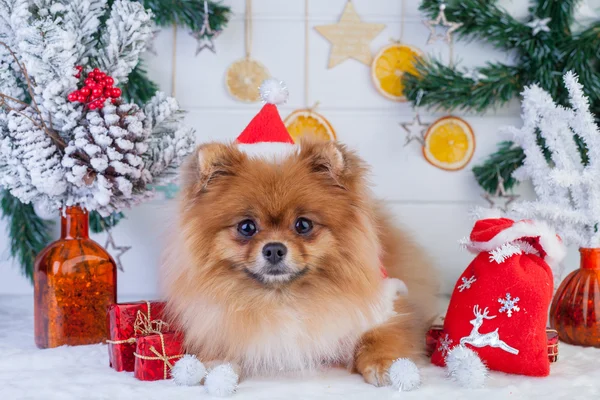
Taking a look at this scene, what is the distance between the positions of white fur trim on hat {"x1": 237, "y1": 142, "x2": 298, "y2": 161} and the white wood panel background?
29.1 inches

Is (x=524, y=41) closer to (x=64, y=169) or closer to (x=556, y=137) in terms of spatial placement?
(x=556, y=137)

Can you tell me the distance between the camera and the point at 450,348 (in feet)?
5.55

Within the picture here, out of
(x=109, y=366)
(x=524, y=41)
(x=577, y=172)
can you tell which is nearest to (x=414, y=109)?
(x=524, y=41)

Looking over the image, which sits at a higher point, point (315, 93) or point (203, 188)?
point (315, 93)

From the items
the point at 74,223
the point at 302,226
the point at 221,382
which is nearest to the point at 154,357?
the point at 221,382

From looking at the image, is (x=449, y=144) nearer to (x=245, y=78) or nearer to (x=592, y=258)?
(x=592, y=258)

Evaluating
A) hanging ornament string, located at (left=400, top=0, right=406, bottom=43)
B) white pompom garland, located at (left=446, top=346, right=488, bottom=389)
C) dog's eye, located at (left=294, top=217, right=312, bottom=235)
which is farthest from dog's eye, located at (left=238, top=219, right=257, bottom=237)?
hanging ornament string, located at (left=400, top=0, right=406, bottom=43)

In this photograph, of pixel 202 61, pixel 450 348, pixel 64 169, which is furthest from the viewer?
pixel 202 61

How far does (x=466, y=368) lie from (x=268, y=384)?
525 millimetres

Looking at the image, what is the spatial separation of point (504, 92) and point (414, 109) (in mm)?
361

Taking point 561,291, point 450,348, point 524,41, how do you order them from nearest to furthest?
point 450,348
point 561,291
point 524,41

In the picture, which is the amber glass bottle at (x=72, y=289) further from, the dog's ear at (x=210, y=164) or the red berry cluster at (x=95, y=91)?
the dog's ear at (x=210, y=164)

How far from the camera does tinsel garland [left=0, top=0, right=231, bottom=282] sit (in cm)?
237

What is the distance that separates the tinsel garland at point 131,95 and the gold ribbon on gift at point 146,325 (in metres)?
0.80
